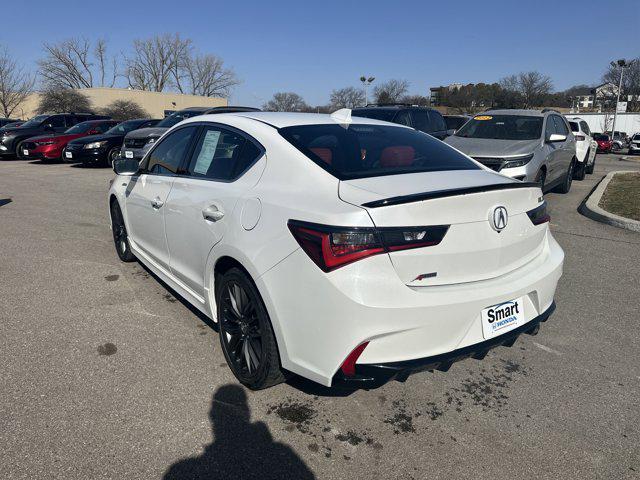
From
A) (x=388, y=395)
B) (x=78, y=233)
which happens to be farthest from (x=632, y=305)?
(x=78, y=233)

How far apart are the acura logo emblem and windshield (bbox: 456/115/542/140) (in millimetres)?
6877

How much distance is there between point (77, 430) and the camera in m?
2.54

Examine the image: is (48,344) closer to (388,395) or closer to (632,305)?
(388,395)

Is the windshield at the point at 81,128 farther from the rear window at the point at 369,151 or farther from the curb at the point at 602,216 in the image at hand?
the rear window at the point at 369,151

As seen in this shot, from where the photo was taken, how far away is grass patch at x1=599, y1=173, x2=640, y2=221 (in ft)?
26.2

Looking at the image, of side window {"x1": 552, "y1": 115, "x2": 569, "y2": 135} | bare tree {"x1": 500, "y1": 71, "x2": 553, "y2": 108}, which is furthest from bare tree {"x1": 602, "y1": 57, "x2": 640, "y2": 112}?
side window {"x1": 552, "y1": 115, "x2": 569, "y2": 135}

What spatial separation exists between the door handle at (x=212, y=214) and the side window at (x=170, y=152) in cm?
86

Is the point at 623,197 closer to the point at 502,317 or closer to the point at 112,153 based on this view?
the point at 502,317

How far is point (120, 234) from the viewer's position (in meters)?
5.30

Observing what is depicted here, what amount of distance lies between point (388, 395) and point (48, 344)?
2444 millimetres

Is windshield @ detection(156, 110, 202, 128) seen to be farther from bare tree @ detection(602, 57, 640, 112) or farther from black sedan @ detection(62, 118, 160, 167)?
bare tree @ detection(602, 57, 640, 112)

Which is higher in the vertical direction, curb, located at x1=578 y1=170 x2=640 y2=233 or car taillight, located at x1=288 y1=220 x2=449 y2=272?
car taillight, located at x1=288 y1=220 x2=449 y2=272

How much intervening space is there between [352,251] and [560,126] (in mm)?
9488

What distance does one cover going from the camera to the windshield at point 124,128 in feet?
53.3
